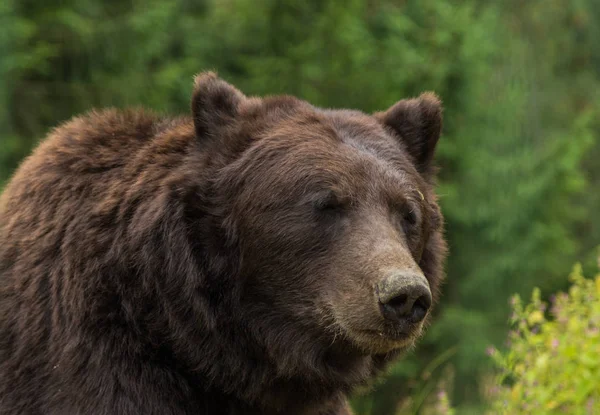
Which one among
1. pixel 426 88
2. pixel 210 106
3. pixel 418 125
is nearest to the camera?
pixel 210 106

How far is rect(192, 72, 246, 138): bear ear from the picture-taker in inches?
174

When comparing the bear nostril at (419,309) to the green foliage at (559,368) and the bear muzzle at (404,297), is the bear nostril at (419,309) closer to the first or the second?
the bear muzzle at (404,297)

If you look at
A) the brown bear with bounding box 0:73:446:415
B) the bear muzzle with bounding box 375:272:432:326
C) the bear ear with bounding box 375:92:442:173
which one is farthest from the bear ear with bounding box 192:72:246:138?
the bear muzzle with bounding box 375:272:432:326

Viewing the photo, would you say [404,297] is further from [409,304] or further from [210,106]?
[210,106]

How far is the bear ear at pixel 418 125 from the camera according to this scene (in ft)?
15.9

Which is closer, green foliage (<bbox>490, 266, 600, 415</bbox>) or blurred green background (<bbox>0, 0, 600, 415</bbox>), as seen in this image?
green foliage (<bbox>490, 266, 600, 415</bbox>)

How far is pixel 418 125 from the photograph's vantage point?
15.9 ft

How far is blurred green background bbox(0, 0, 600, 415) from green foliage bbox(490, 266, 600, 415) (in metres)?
6.84

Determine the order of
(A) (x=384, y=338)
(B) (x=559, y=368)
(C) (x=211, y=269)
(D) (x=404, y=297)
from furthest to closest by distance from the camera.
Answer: (B) (x=559, y=368) → (C) (x=211, y=269) → (A) (x=384, y=338) → (D) (x=404, y=297)

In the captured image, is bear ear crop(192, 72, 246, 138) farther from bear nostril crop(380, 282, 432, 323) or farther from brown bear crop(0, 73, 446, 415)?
bear nostril crop(380, 282, 432, 323)

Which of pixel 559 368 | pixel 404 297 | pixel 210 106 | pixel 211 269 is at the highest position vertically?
pixel 210 106

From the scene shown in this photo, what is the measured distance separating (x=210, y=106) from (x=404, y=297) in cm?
136

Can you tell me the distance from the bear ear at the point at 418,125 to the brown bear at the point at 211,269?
1.11 ft

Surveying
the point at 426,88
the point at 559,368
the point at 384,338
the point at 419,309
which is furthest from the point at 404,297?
the point at 426,88
